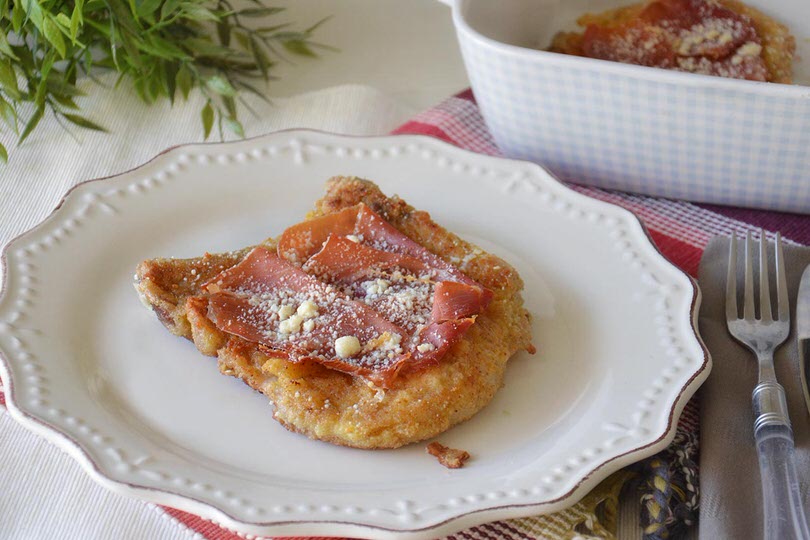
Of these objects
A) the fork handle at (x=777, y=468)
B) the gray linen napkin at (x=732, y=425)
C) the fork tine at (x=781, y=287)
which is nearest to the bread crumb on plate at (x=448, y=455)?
the gray linen napkin at (x=732, y=425)

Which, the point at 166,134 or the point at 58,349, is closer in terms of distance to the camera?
the point at 58,349

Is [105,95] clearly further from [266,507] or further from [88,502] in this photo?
[266,507]

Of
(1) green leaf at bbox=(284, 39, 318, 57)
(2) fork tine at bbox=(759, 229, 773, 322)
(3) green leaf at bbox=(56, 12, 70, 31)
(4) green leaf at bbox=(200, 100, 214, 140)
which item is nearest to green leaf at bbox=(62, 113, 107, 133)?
(4) green leaf at bbox=(200, 100, 214, 140)

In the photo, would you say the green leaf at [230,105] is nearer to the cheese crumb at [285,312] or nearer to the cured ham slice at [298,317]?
the cured ham slice at [298,317]

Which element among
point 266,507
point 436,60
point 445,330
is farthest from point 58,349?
point 436,60

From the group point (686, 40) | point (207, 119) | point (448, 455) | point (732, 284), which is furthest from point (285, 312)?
point (686, 40)

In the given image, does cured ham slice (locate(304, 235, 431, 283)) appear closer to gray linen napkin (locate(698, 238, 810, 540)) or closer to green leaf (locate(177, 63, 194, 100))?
gray linen napkin (locate(698, 238, 810, 540))
